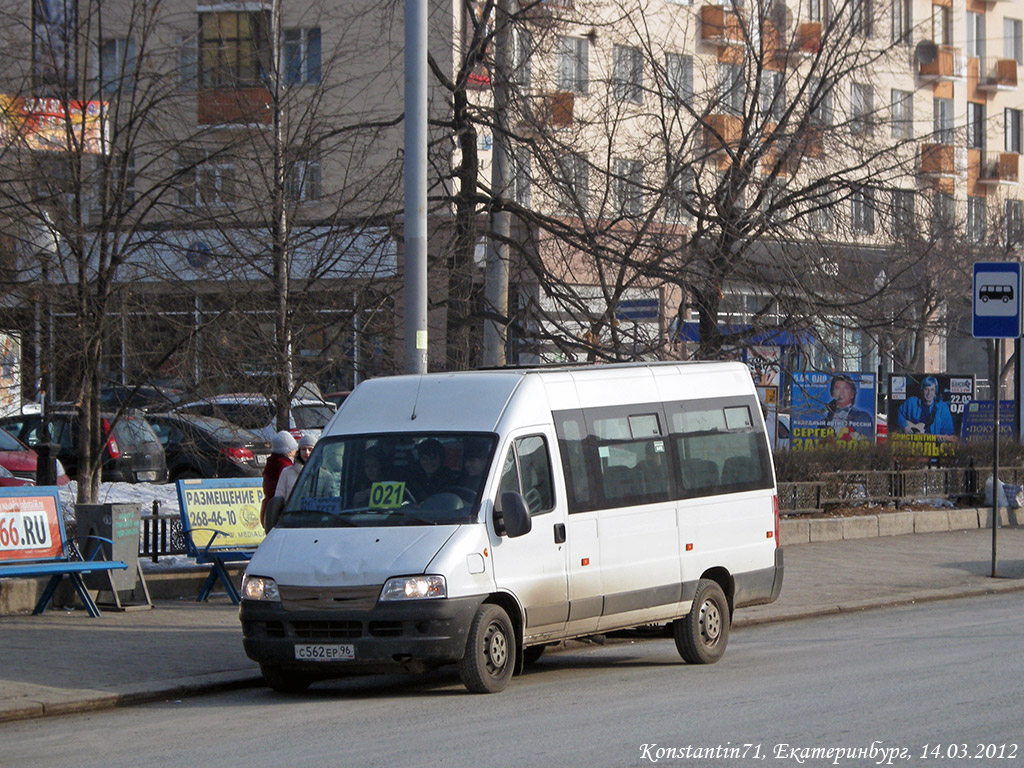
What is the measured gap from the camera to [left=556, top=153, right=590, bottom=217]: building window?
Result: 17219mm

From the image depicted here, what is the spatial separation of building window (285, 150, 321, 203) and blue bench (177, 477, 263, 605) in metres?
3.62

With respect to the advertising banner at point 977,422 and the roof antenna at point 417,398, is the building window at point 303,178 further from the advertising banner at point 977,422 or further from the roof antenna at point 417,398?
the advertising banner at point 977,422

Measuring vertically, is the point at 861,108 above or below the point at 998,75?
below

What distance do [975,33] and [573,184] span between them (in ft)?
155

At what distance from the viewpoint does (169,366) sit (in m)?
15.9

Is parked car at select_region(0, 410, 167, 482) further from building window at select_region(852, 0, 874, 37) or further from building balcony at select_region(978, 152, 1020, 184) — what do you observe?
building balcony at select_region(978, 152, 1020, 184)

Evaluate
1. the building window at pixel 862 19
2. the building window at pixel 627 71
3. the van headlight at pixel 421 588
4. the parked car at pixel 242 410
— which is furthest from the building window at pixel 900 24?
the van headlight at pixel 421 588

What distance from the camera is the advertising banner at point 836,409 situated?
25125 mm

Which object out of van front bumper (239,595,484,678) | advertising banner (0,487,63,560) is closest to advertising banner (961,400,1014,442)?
advertising banner (0,487,63,560)

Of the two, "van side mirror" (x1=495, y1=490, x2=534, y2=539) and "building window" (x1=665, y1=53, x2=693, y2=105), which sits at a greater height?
"building window" (x1=665, y1=53, x2=693, y2=105)

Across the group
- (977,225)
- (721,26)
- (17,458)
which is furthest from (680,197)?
(977,225)

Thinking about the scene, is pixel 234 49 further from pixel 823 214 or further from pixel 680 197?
pixel 823 214

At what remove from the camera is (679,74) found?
20.9 metres

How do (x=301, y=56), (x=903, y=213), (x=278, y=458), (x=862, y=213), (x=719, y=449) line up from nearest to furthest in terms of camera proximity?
(x=719, y=449) → (x=278, y=458) → (x=301, y=56) → (x=903, y=213) → (x=862, y=213)
